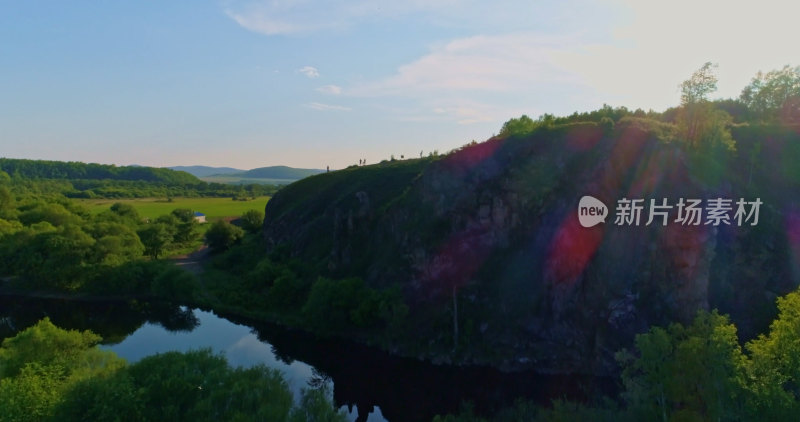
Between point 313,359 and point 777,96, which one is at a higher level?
point 777,96

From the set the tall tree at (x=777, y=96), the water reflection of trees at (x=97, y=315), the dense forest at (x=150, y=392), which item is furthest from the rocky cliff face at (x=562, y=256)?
the tall tree at (x=777, y=96)

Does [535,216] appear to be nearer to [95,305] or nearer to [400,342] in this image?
[400,342]

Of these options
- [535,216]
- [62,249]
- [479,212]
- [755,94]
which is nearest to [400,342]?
[479,212]

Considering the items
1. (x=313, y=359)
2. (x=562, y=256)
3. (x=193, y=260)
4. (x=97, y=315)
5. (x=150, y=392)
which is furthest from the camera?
(x=193, y=260)

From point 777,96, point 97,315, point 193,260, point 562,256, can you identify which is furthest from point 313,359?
point 777,96

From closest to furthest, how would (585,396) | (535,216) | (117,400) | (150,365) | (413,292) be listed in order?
(117,400) < (150,365) < (585,396) < (535,216) < (413,292)

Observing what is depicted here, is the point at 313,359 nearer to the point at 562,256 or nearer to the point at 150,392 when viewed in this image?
the point at 150,392

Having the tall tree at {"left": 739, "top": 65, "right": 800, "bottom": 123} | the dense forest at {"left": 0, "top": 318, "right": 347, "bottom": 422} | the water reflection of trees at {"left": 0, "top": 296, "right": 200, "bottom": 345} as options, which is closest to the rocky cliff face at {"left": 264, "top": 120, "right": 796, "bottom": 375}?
the dense forest at {"left": 0, "top": 318, "right": 347, "bottom": 422}
